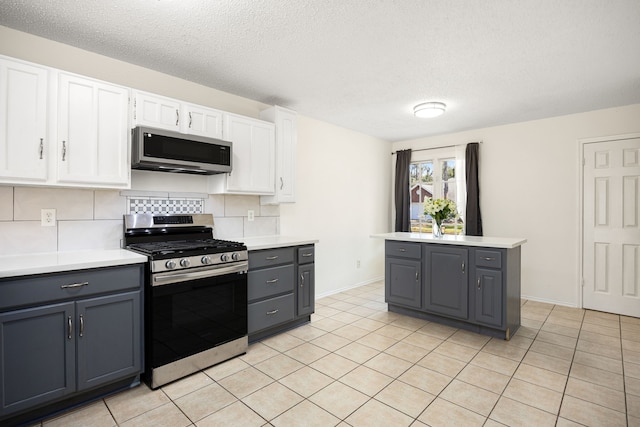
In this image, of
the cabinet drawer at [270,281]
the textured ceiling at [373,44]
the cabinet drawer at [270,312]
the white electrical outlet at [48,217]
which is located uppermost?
the textured ceiling at [373,44]

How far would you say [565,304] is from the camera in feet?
13.9

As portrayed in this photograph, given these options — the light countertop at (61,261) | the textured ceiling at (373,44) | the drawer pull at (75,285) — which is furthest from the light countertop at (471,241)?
the drawer pull at (75,285)

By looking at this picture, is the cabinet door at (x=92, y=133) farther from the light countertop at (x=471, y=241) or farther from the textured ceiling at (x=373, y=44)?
the light countertop at (x=471, y=241)

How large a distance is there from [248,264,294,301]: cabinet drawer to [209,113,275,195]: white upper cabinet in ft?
2.69

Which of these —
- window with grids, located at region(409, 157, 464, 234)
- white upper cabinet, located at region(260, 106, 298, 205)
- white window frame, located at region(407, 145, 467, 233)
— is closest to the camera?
white upper cabinet, located at region(260, 106, 298, 205)

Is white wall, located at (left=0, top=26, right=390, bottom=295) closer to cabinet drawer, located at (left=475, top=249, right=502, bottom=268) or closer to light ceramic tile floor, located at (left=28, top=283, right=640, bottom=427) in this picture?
light ceramic tile floor, located at (left=28, top=283, right=640, bottom=427)

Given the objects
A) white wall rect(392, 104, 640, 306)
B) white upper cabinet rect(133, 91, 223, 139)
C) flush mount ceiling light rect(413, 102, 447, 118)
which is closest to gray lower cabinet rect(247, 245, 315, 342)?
white upper cabinet rect(133, 91, 223, 139)

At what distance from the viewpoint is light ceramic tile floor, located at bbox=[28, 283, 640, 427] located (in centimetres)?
198

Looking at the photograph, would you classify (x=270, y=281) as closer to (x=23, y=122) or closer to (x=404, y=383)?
(x=404, y=383)

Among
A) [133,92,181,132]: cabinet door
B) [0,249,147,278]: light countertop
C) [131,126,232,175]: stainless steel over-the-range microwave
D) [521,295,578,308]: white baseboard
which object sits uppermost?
[133,92,181,132]: cabinet door

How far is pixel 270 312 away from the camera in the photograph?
3109mm

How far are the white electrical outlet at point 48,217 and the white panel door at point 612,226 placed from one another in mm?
5472

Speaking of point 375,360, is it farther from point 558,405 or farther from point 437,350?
point 558,405

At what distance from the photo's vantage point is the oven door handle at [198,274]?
2.27 metres
